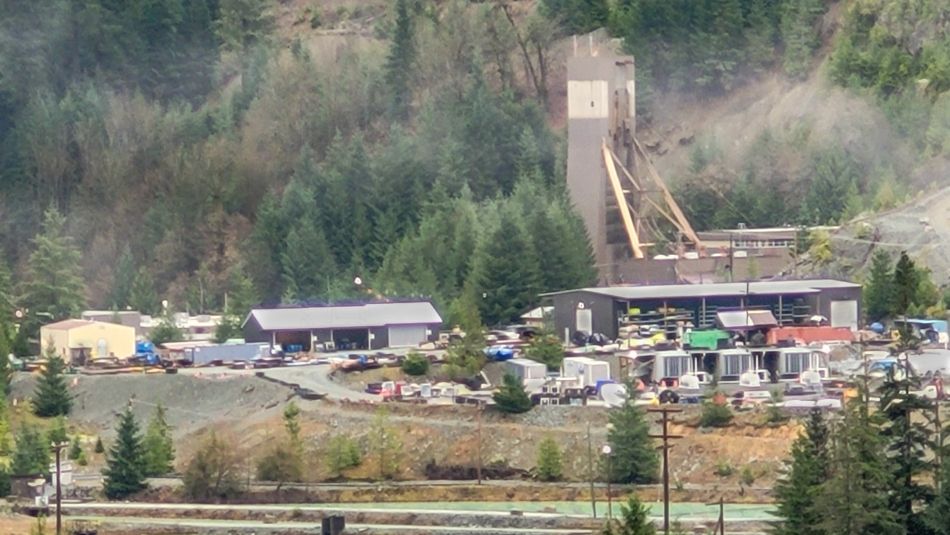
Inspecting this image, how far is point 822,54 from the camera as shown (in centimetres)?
9406

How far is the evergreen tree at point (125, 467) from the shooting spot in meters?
60.2

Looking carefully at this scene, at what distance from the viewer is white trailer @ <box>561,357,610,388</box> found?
214 feet

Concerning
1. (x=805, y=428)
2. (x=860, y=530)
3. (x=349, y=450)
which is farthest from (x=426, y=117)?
(x=860, y=530)

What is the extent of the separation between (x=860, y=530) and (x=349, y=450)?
55.5 feet

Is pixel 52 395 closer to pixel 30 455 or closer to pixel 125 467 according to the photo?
pixel 30 455

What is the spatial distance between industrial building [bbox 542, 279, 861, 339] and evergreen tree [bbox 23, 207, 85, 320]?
14.4 metres

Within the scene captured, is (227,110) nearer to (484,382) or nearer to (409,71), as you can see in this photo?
(409,71)

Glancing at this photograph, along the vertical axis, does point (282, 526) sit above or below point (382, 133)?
below

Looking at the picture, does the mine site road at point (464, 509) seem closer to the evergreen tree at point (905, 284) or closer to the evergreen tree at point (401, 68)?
the evergreen tree at point (905, 284)

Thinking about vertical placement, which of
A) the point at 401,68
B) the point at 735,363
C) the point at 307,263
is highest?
the point at 401,68

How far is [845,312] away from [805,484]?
2353cm

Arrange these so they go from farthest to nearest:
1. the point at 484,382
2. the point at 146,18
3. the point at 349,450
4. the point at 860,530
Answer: the point at 146,18
the point at 484,382
the point at 349,450
the point at 860,530

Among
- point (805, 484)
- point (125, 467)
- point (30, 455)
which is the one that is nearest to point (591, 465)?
point (125, 467)

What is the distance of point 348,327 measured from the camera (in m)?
74.1
